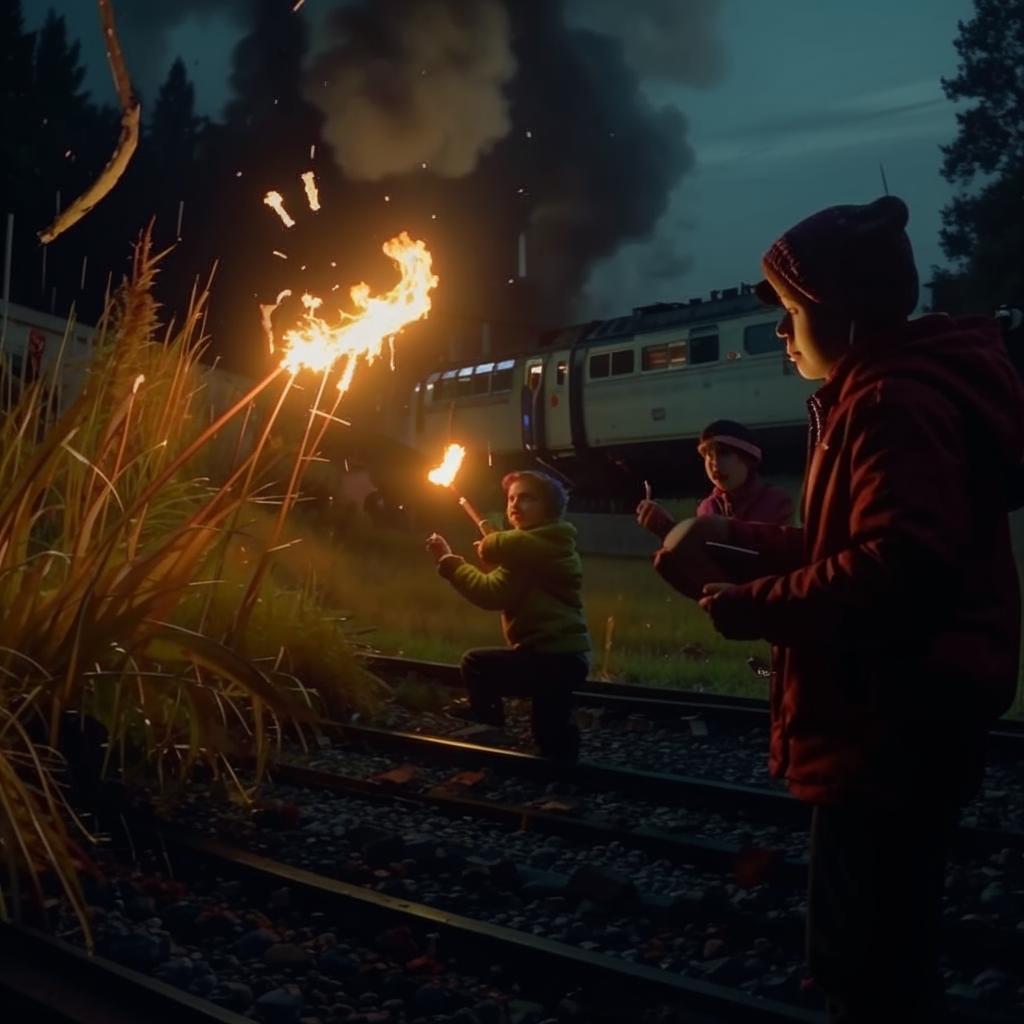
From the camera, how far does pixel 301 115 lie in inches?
909

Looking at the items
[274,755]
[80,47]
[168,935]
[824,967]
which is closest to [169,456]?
[274,755]

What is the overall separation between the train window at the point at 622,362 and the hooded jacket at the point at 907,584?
1874 cm

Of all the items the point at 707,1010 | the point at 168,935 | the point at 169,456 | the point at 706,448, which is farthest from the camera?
the point at 169,456

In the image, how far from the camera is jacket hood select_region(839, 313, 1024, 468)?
2039 mm

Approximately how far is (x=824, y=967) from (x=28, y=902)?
279cm

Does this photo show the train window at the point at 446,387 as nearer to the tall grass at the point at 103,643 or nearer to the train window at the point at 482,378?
the train window at the point at 482,378

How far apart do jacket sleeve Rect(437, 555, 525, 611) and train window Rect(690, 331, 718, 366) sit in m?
13.4

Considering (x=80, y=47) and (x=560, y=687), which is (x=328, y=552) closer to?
(x=560, y=687)

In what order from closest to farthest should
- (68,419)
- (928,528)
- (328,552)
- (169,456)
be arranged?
(928,528), (68,419), (169,456), (328,552)

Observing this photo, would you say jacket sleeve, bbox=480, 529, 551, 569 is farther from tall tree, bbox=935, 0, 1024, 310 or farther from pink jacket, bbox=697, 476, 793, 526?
tall tree, bbox=935, 0, 1024, 310

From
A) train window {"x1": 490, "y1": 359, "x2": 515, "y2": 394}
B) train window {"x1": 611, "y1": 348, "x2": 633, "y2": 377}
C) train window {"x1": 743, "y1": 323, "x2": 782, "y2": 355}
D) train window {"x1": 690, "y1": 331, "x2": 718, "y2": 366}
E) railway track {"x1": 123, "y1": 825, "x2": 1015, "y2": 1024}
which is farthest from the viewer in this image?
train window {"x1": 490, "y1": 359, "x2": 515, "y2": 394}

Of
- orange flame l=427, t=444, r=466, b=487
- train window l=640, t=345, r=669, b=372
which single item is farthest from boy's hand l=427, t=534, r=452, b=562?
train window l=640, t=345, r=669, b=372

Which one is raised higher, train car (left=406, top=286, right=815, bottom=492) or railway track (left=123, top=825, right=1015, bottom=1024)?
train car (left=406, top=286, right=815, bottom=492)

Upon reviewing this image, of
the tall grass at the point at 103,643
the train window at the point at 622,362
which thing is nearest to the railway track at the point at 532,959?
the tall grass at the point at 103,643
